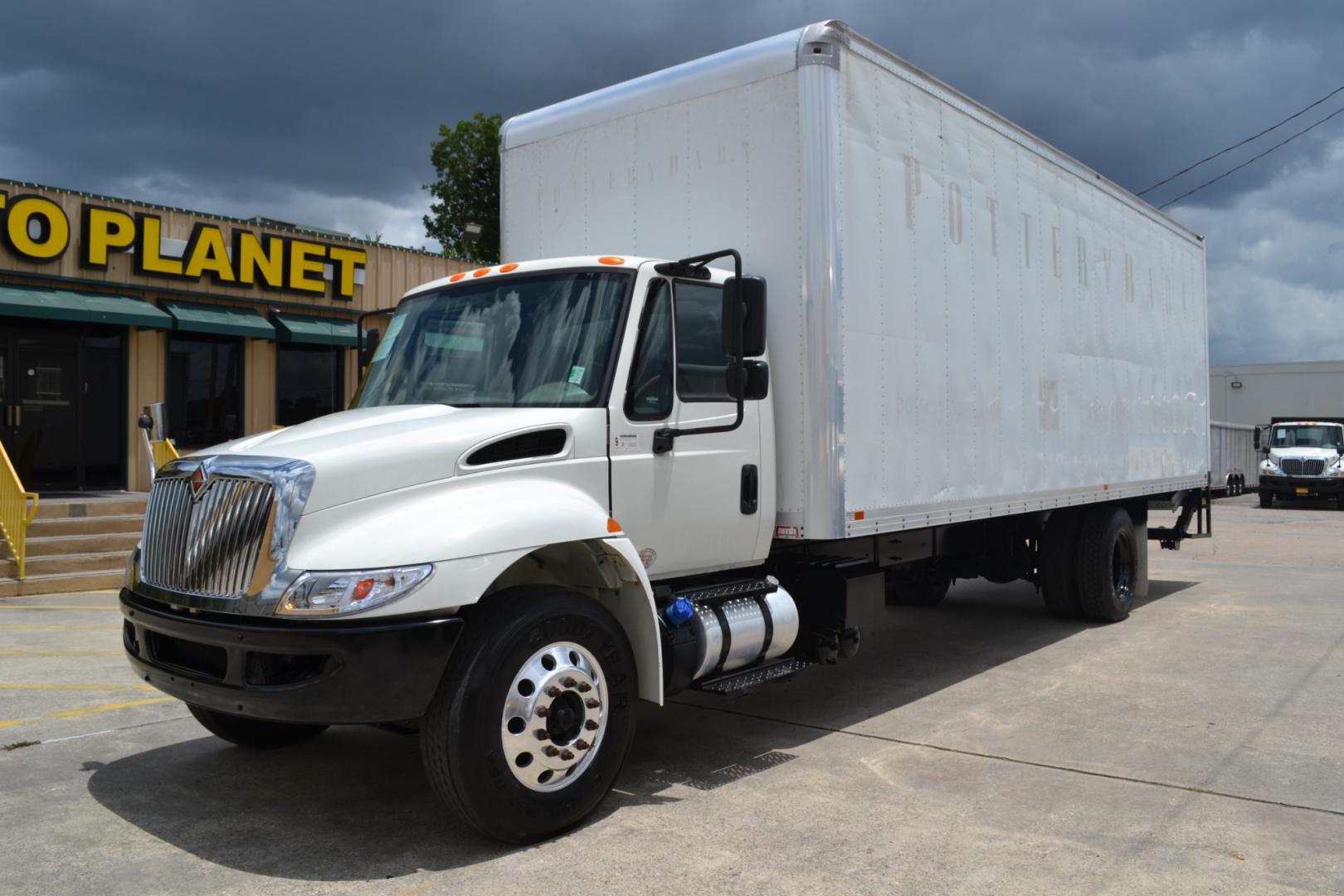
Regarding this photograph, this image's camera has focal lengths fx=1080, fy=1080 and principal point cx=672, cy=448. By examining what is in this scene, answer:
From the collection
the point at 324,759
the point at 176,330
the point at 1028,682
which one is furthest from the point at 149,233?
the point at 1028,682

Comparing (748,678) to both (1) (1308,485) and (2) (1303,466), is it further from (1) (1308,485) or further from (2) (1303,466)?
(2) (1303,466)

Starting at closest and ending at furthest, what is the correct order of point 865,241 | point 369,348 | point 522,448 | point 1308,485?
point 522,448 → point 865,241 → point 369,348 → point 1308,485

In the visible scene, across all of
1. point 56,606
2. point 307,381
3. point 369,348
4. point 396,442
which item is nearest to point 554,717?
point 396,442

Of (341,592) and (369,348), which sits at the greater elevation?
(369,348)

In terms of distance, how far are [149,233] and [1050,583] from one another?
14.5 meters

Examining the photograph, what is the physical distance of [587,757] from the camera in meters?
4.65

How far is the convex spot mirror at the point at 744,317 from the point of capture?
517 centimetres

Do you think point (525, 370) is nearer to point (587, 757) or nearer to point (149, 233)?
point (587, 757)

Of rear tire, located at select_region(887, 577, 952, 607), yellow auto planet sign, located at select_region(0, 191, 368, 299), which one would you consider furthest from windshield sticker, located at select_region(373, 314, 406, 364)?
yellow auto planet sign, located at select_region(0, 191, 368, 299)

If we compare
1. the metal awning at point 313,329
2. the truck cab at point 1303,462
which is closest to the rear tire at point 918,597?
the metal awning at point 313,329

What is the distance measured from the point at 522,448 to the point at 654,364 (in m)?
0.86

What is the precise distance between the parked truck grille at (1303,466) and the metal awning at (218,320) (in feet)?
87.4

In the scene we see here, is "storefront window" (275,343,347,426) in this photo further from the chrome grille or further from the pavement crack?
the chrome grille

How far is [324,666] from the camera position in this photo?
4074mm
